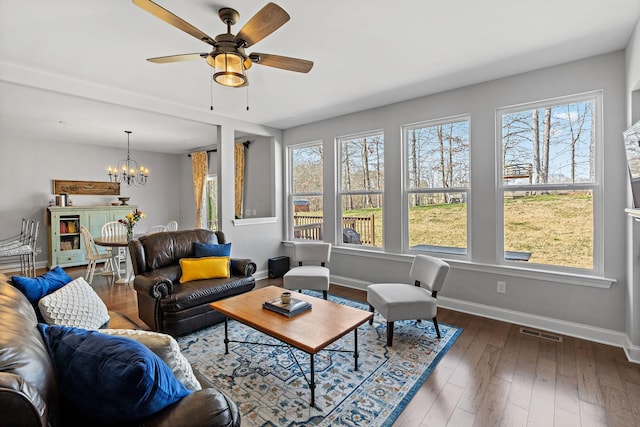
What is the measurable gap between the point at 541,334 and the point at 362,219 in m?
Result: 2.48

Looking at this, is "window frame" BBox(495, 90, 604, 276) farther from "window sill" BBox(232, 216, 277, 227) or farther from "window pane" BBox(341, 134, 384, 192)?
"window sill" BBox(232, 216, 277, 227)

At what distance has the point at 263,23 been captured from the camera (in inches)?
70.1

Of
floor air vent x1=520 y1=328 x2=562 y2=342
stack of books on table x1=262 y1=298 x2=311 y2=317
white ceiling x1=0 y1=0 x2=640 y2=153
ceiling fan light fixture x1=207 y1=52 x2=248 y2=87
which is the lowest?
floor air vent x1=520 y1=328 x2=562 y2=342

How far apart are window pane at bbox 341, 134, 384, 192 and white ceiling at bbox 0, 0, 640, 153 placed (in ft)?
1.97

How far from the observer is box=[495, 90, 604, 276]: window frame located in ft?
9.05

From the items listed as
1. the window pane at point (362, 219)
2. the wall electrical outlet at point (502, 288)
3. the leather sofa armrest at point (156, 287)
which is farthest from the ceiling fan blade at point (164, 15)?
the wall electrical outlet at point (502, 288)

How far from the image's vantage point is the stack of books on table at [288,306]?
2.34 m

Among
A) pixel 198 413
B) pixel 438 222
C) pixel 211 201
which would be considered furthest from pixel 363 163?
pixel 211 201

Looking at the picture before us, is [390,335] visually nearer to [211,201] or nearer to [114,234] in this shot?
[114,234]

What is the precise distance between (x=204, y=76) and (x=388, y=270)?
3.31 meters

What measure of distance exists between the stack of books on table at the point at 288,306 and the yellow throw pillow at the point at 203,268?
1089 millimetres

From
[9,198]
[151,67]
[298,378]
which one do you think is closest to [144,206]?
[9,198]

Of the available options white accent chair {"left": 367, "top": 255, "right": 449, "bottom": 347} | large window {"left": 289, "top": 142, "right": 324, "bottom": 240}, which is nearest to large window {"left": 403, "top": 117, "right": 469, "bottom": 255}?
white accent chair {"left": 367, "top": 255, "right": 449, "bottom": 347}

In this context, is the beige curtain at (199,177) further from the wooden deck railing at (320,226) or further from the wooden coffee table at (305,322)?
the wooden coffee table at (305,322)
